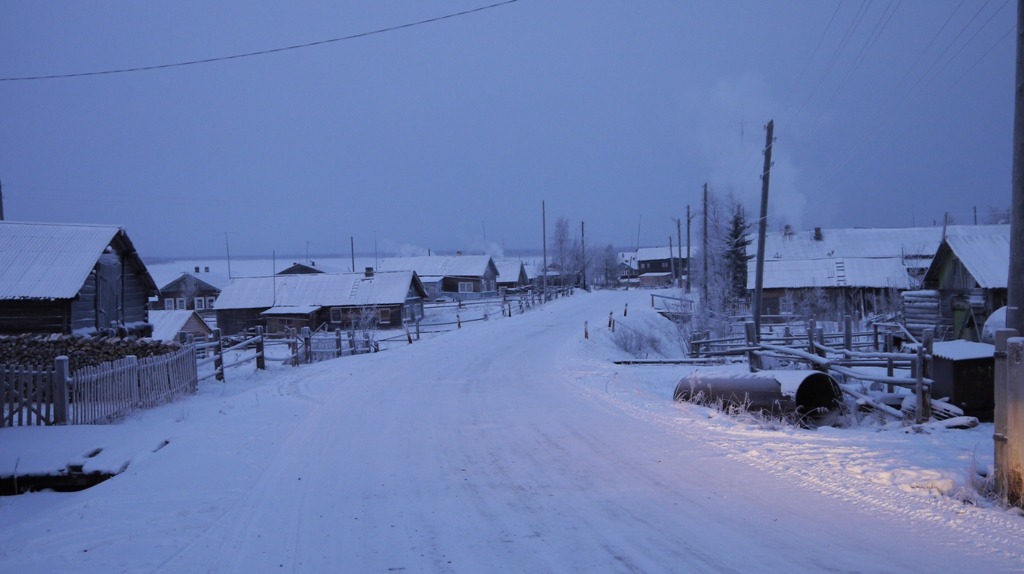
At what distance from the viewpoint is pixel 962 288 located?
28.0 metres

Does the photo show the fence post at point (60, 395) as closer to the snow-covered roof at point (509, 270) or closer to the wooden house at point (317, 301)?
the wooden house at point (317, 301)

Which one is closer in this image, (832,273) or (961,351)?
(961,351)

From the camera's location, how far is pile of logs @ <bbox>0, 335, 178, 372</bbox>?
16484 mm

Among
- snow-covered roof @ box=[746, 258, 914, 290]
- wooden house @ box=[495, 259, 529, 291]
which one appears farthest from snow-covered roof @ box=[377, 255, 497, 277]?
snow-covered roof @ box=[746, 258, 914, 290]

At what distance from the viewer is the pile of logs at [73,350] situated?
16.5 m

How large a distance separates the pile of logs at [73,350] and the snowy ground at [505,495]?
5.58 metres

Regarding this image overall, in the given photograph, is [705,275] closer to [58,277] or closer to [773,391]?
[773,391]

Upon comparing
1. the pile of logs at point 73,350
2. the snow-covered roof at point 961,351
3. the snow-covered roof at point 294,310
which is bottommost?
the snow-covered roof at point 294,310

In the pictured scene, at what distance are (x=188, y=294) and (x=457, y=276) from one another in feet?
98.0

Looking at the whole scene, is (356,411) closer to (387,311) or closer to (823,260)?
(387,311)

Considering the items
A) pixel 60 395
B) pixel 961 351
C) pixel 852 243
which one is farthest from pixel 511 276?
pixel 961 351

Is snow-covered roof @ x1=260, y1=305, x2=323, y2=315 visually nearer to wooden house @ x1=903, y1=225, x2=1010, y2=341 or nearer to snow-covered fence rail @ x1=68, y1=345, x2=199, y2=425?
snow-covered fence rail @ x1=68, y1=345, x2=199, y2=425

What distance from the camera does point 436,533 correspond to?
18.9 feet

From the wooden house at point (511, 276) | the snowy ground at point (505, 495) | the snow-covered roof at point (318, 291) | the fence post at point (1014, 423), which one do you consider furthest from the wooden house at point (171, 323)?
the wooden house at point (511, 276)
